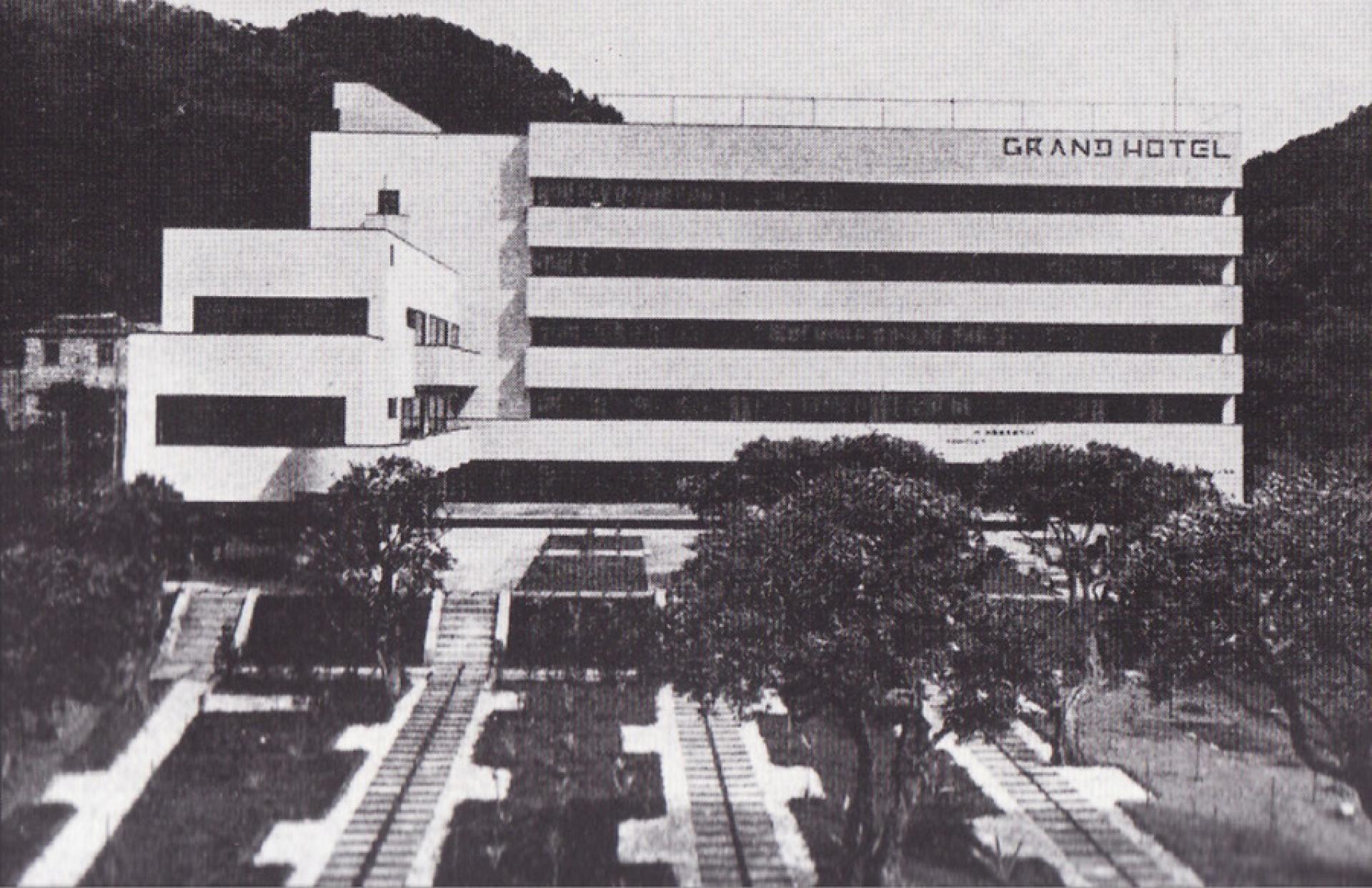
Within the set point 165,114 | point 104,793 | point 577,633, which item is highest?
point 165,114

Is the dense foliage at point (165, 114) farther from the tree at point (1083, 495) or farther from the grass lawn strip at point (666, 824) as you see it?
the grass lawn strip at point (666, 824)

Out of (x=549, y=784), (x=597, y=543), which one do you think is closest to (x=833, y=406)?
(x=597, y=543)

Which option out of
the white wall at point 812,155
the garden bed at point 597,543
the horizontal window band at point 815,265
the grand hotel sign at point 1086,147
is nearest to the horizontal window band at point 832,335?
the horizontal window band at point 815,265

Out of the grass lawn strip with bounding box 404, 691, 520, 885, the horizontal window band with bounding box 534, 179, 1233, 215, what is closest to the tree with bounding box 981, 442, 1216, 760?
the grass lawn strip with bounding box 404, 691, 520, 885

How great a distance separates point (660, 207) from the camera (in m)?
64.4

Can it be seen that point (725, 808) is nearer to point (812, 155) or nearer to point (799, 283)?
point (799, 283)

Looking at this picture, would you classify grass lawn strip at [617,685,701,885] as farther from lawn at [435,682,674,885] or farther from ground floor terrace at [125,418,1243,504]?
ground floor terrace at [125,418,1243,504]

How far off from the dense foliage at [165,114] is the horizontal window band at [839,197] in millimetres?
17351

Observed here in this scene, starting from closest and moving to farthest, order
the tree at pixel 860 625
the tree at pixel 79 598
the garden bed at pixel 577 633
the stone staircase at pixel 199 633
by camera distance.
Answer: the tree at pixel 79 598 → the tree at pixel 860 625 → the stone staircase at pixel 199 633 → the garden bed at pixel 577 633

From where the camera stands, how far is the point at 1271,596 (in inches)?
1042

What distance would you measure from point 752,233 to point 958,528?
39.6m

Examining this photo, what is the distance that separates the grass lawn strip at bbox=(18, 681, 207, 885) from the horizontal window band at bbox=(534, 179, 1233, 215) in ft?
125

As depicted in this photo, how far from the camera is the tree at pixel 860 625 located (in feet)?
81.9

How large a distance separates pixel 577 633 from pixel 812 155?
3505cm
